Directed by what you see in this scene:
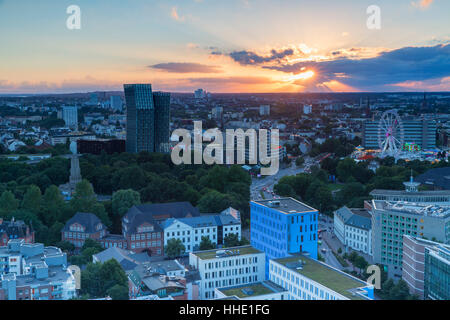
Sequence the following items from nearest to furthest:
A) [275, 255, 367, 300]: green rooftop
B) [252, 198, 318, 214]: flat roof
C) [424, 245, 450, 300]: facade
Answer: [275, 255, 367, 300]: green rooftop → [424, 245, 450, 300]: facade → [252, 198, 318, 214]: flat roof

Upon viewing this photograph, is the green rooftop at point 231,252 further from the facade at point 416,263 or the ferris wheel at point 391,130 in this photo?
the ferris wheel at point 391,130

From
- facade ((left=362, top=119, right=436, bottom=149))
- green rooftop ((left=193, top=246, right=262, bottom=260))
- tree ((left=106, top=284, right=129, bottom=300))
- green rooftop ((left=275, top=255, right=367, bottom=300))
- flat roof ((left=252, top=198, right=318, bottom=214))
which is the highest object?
facade ((left=362, top=119, right=436, bottom=149))

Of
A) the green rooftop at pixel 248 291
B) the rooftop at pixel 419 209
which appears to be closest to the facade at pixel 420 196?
the rooftop at pixel 419 209

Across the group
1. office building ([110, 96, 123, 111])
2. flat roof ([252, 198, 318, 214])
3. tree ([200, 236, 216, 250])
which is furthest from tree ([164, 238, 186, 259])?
office building ([110, 96, 123, 111])

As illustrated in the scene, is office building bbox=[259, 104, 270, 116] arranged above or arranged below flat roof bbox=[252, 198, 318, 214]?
above

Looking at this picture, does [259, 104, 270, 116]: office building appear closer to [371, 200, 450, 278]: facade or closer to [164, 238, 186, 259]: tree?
[371, 200, 450, 278]: facade

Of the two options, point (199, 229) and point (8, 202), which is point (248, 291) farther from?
point (8, 202)
